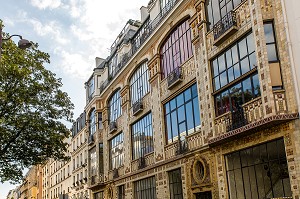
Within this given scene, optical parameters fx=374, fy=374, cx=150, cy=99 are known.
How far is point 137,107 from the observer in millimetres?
28297

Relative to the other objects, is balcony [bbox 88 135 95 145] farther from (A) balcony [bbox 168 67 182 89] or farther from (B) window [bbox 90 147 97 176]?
(A) balcony [bbox 168 67 182 89]

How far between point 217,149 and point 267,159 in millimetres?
3282

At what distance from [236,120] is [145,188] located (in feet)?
38.8

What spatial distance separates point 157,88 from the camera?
2569 centimetres

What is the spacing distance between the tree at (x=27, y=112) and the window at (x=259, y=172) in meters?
11.8

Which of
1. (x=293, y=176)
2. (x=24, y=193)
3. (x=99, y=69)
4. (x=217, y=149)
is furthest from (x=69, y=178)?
(x=24, y=193)

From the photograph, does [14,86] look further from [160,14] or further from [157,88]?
[160,14]

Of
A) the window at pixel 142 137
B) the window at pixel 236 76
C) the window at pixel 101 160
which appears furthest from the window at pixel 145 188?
the window at pixel 101 160

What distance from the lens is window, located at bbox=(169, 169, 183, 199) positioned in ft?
72.5

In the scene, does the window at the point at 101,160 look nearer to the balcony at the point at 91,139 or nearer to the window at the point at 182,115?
the balcony at the point at 91,139

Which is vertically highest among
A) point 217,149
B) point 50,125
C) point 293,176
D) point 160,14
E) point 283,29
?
point 160,14

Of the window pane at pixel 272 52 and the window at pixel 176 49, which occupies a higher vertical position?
the window at pixel 176 49

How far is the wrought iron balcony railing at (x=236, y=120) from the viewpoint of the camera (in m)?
16.5

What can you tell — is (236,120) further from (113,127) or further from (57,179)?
(57,179)
